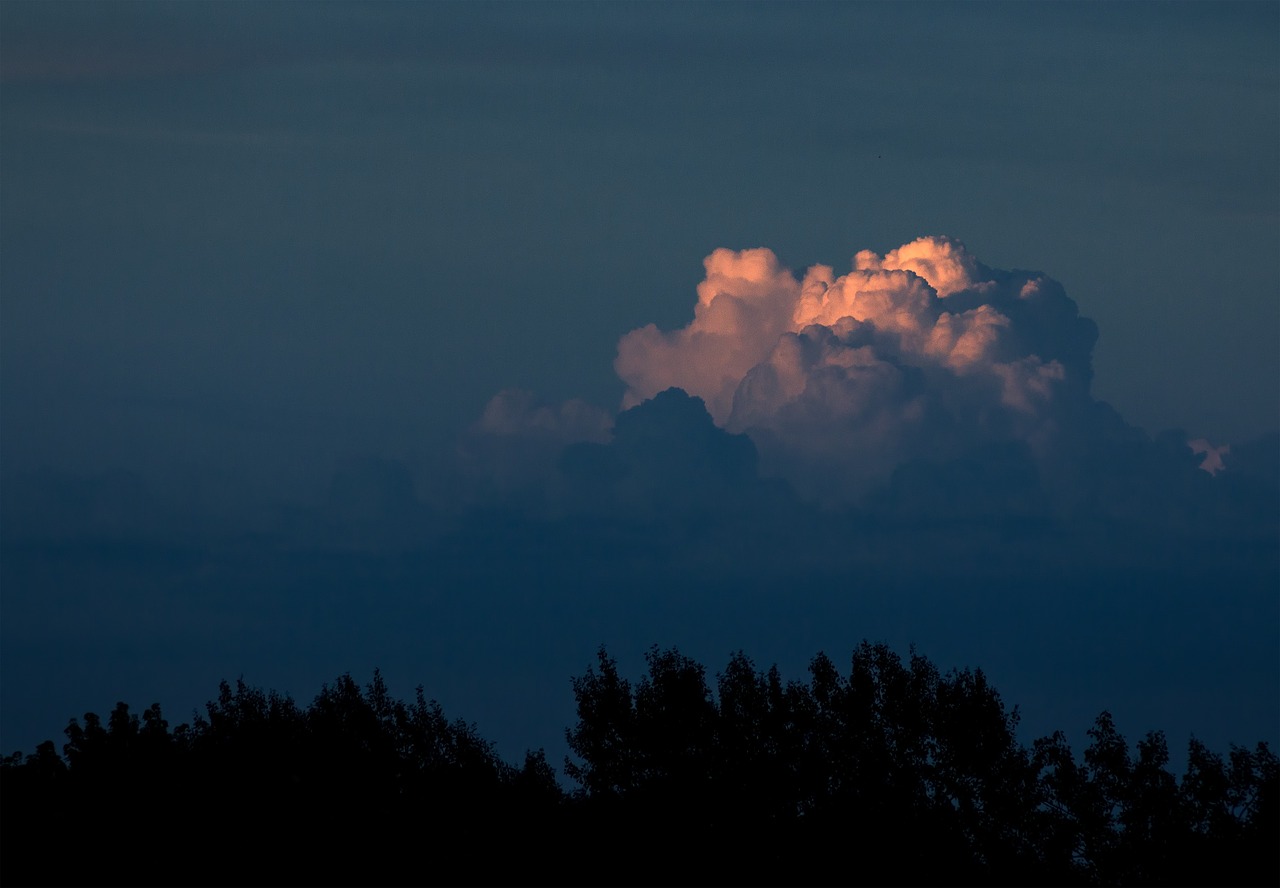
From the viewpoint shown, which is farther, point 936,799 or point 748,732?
point 748,732

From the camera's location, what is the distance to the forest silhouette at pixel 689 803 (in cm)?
7100

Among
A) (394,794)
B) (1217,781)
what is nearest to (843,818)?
(1217,781)

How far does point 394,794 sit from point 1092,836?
36.8 m

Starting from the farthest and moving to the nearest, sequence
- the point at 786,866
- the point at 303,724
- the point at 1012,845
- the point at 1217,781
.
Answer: the point at 303,724 < the point at 786,866 < the point at 1012,845 < the point at 1217,781

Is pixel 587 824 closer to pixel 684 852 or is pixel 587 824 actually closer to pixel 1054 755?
pixel 684 852

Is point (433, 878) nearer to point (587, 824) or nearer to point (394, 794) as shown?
point (587, 824)

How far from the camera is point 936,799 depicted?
256 ft

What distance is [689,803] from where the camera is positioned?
8438 cm

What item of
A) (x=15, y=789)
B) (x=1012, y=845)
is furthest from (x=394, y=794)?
(x=1012, y=845)

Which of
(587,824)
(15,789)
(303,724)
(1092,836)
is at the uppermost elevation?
(303,724)

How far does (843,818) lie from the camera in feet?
263

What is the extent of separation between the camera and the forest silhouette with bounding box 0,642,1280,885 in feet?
233

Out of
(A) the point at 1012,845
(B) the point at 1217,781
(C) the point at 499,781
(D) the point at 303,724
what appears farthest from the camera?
(D) the point at 303,724

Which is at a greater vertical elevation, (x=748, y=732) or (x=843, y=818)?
(x=748, y=732)
